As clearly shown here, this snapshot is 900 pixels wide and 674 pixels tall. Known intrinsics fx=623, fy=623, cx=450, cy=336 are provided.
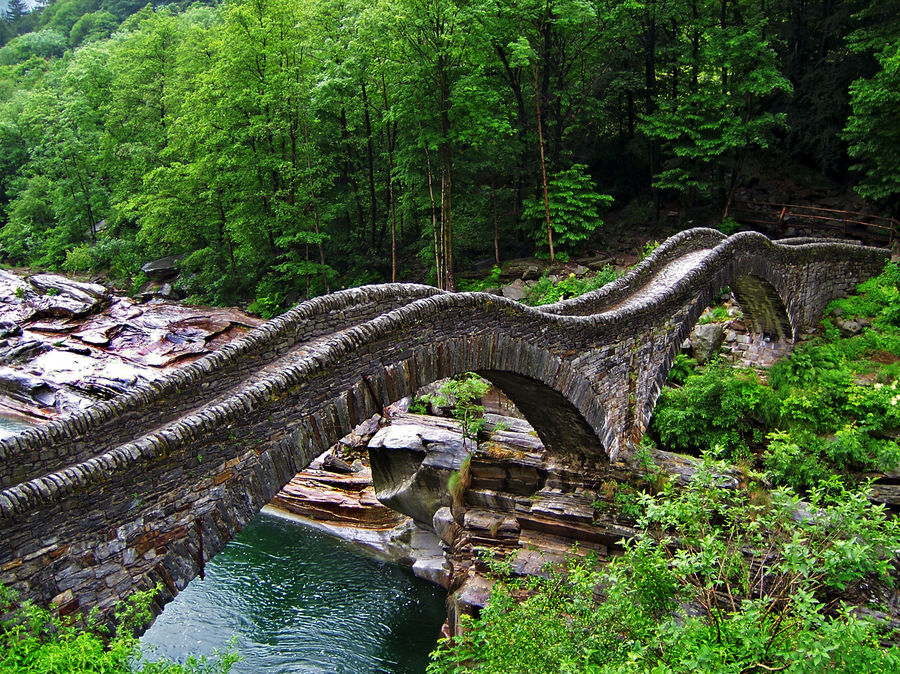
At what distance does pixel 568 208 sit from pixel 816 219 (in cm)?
929

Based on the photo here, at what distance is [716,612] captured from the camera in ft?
19.1

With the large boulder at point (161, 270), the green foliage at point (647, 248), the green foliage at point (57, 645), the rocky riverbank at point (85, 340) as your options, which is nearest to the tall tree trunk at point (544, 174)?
the green foliage at point (647, 248)

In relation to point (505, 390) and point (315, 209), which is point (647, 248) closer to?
point (315, 209)

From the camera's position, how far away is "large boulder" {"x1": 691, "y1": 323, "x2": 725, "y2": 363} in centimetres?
1839

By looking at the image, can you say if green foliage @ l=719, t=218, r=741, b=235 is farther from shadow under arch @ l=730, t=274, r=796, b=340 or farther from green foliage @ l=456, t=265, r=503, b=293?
green foliage @ l=456, t=265, r=503, b=293

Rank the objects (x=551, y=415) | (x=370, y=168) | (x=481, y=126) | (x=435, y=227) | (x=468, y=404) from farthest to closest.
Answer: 1. (x=370, y=168)
2. (x=435, y=227)
3. (x=481, y=126)
4. (x=468, y=404)
5. (x=551, y=415)

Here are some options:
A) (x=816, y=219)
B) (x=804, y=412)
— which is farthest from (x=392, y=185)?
(x=804, y=412)

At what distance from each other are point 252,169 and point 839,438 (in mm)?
23150

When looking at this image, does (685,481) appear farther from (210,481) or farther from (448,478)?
(210,481)

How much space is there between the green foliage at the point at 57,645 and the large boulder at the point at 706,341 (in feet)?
52.5

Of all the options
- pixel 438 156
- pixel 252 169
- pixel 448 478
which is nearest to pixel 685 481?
pixel 448 478

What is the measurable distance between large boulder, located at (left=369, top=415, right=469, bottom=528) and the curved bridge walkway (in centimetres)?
249

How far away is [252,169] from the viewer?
26.4 metres

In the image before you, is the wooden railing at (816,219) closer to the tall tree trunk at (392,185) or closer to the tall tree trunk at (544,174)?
the tall tree trunk at (544,174)
